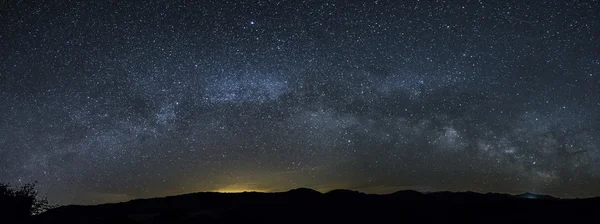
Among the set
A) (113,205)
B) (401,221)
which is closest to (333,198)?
(401,221)

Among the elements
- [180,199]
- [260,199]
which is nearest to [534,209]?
[260,199]

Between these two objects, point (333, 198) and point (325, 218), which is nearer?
point (325, 218)

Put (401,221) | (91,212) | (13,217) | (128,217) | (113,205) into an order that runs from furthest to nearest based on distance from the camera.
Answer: (113,205)
(91,212)
(13,217)
(128,217)
(401,221)

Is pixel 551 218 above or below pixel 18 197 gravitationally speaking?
below

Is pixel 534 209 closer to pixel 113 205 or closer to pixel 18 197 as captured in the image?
pixel 113 205

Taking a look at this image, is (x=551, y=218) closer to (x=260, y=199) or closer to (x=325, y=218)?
(x=325, y=218)

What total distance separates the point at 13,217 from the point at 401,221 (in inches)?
918

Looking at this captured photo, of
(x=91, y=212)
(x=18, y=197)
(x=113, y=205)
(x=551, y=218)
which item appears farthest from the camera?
(x=113, y=205)

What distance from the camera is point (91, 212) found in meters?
28.3

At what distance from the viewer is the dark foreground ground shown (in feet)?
63.5

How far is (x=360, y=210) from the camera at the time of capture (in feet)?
75.9

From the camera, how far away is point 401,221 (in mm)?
20234

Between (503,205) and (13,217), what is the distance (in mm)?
28808

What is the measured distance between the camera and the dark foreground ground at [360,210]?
762 inches
